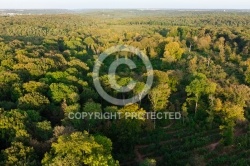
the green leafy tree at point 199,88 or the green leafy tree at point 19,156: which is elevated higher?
the green leafy tree at point 199,88

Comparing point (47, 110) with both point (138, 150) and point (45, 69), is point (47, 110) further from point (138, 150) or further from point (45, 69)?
point (45, 69)

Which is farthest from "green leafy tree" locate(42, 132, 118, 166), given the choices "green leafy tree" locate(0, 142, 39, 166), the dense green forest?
"green leafy tree" locate(0, 142, 39, 166)

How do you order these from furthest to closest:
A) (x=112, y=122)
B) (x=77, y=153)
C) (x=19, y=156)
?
(x=112, y=122) → (x=19, y=156) → (x=77, y=153)

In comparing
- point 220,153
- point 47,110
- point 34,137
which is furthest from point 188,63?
point 34,137

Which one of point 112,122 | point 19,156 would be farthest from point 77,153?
point 112,122

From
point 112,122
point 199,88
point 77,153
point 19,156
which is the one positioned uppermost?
point 199,88

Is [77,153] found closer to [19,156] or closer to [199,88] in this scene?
[19,156]

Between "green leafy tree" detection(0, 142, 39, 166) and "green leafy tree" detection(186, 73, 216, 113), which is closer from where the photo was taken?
"green leafy tree" detection(0, 142, 39, 166)

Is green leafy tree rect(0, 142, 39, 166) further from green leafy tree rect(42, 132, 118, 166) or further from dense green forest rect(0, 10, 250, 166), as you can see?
green leafy tree rect(42, 132, 118, 166)

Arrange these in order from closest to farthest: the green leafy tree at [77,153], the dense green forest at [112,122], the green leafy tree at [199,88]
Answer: the green leafy tree at [77,153], the dense green forest at [112,122], the green leafy tree at [199,88]

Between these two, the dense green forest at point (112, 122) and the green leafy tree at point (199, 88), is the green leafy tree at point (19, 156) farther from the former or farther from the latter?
the green leafy tree at point (199, 88)

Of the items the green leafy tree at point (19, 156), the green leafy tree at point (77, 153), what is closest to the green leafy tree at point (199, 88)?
the green leafy tree at point (77, 153)
